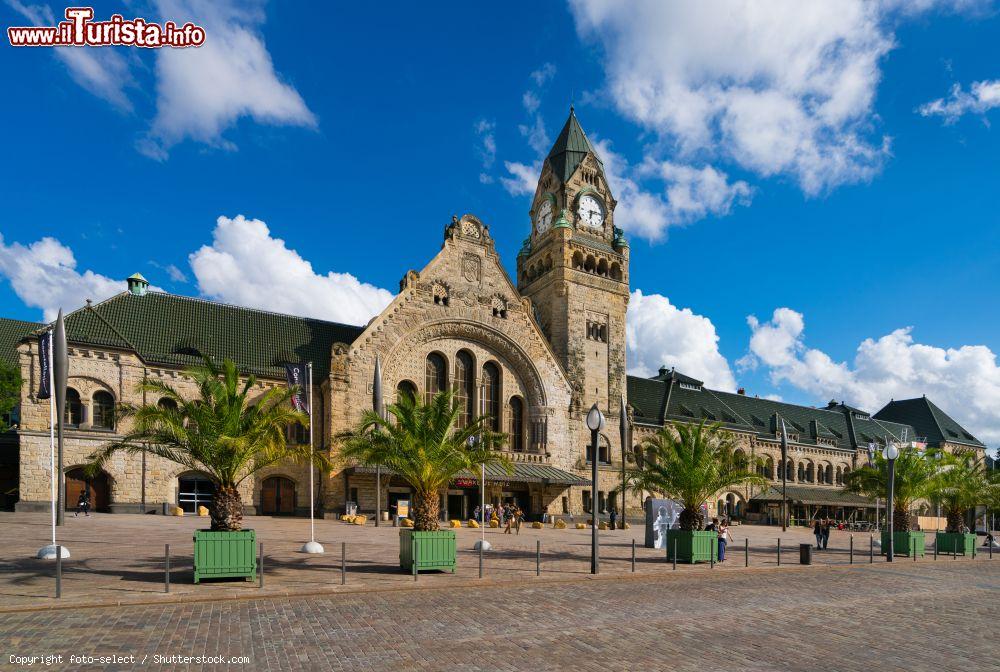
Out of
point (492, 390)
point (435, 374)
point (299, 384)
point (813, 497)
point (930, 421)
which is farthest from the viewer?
point (930, 421)

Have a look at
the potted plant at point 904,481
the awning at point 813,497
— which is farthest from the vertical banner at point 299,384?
the awning at point 813,497

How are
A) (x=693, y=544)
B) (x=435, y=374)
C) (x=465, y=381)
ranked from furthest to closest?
(x=465, y=381)
(x=435, y=374)
(x=693, y=544)

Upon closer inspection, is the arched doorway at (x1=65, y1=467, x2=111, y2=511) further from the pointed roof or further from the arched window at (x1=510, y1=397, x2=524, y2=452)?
the pointed roof

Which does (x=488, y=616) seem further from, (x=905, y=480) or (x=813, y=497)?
(x=813, y=497)

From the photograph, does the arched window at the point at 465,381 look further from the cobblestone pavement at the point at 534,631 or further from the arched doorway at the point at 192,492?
the cobblestone pavement at the point at 534,631

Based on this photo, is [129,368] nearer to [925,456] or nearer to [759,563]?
[759,563]

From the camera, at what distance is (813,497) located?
2506 inches

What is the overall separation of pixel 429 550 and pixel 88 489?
88.6 ft

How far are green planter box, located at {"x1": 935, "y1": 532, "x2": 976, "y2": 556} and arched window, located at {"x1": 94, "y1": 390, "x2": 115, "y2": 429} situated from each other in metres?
43.6

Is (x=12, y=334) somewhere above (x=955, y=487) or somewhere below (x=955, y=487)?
above

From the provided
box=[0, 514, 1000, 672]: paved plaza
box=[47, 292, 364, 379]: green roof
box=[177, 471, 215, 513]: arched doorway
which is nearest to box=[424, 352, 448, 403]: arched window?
box=[47, 292, 364, 379]: green roof

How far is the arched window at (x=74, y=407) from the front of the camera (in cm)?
3522

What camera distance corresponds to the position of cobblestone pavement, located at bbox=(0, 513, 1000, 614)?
1467 centimetres

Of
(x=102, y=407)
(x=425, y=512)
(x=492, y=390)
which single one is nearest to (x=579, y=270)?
(x=492, y=390)
